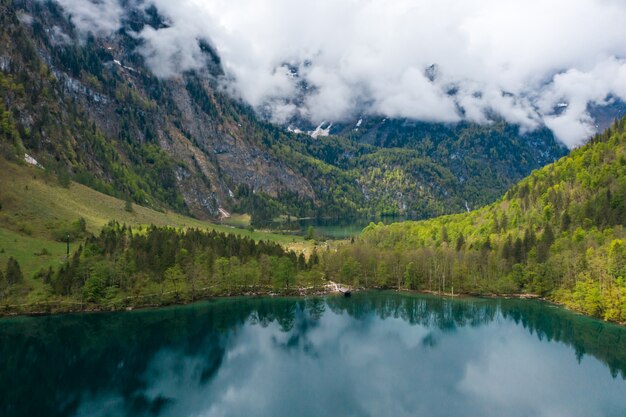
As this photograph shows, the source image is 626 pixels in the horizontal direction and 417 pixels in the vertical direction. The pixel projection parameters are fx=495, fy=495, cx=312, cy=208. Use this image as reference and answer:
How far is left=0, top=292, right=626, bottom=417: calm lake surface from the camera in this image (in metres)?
70.6

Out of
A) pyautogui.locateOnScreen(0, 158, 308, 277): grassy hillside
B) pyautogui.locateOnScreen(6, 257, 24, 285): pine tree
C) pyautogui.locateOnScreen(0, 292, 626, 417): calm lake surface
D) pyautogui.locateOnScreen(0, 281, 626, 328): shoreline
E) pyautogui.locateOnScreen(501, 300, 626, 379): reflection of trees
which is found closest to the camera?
pyautogui.locateOnScreen(0, 292, 626, 417): calm lake surface

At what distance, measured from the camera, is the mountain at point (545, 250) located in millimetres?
111562

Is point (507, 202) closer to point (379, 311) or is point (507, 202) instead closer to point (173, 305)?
point (379, 311)

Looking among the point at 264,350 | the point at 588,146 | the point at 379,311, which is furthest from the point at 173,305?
the point at 588,146

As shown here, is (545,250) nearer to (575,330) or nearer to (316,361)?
(575,330)

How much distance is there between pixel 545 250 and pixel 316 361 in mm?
73959

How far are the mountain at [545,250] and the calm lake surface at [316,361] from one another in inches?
296

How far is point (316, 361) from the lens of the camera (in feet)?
292

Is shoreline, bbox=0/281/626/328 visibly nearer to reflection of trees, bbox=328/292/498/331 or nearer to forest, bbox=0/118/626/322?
forest, bbox=0/118/626/322

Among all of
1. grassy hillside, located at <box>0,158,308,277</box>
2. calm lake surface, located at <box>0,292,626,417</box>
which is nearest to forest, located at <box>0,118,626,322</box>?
calm lake surface, located at <box>0,292,626,417</box>

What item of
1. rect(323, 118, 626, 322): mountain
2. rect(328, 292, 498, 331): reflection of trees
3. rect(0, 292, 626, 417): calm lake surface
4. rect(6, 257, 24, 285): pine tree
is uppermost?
rect(323, 118, 626, 322): mountain

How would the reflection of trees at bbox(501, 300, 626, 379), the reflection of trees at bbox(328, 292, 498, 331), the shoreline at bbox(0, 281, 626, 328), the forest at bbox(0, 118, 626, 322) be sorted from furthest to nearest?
the reflection of trees at bbox(328, 292, 498, 331) < the forest at bbox(0, 118, 626, 322) < the shoreline at bbox(0, 281, 626, 328) < the reflection of trees at bbox(501, 300, 626, 379)

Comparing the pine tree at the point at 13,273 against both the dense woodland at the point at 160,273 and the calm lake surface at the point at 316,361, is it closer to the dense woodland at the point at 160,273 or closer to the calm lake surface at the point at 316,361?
the dense woodland at the point at 160,273

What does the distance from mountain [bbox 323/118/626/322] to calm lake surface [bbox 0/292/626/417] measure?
7.52m
